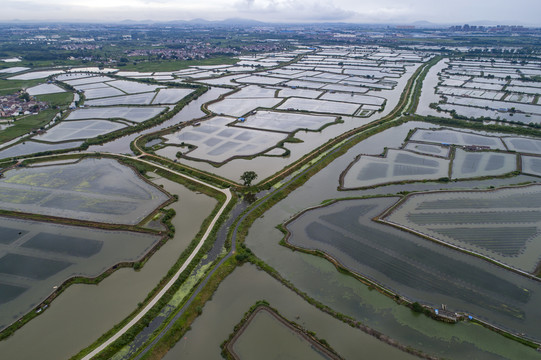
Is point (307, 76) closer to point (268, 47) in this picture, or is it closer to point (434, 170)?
point (434, 170)

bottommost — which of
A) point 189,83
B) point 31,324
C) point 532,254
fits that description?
point 31,324

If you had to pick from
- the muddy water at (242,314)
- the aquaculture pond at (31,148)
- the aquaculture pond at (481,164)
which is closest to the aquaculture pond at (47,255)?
the muddy water at (242,314)

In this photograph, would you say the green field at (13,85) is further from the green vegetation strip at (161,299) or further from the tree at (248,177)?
the green vegetation strip at (161,299)

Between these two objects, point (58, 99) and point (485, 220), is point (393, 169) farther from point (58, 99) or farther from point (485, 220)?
point (58, 99)

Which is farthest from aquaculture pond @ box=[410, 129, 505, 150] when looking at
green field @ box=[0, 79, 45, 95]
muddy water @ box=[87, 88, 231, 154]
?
green field @ box=[0, 79, 45, 95]

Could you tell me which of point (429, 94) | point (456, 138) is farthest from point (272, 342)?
point (429, 94)

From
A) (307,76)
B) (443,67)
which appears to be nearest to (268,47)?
(307,76)
